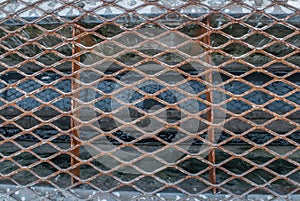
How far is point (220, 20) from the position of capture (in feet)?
2.71

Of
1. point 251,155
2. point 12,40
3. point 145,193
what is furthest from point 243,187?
point 12,40

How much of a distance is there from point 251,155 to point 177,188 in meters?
0.49

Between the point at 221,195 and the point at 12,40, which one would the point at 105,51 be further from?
the point at 221,195

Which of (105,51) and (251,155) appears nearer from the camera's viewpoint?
(105,51)

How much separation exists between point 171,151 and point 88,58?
1.42 ft

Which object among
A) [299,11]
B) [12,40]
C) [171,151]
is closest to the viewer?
[299,11]

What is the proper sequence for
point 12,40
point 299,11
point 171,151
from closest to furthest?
point 299,11 → point 12,40 → point 171,151

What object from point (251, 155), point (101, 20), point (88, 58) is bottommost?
point (251, 155)

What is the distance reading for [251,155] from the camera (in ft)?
3.84

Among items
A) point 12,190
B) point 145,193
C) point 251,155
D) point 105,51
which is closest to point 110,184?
point 145,193

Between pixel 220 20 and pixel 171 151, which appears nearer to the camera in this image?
pixel 220 20

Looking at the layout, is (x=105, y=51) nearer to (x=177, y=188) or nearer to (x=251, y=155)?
(x=177, y=188)

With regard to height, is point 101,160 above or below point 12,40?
below

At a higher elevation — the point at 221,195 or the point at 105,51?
the point at 105,51
